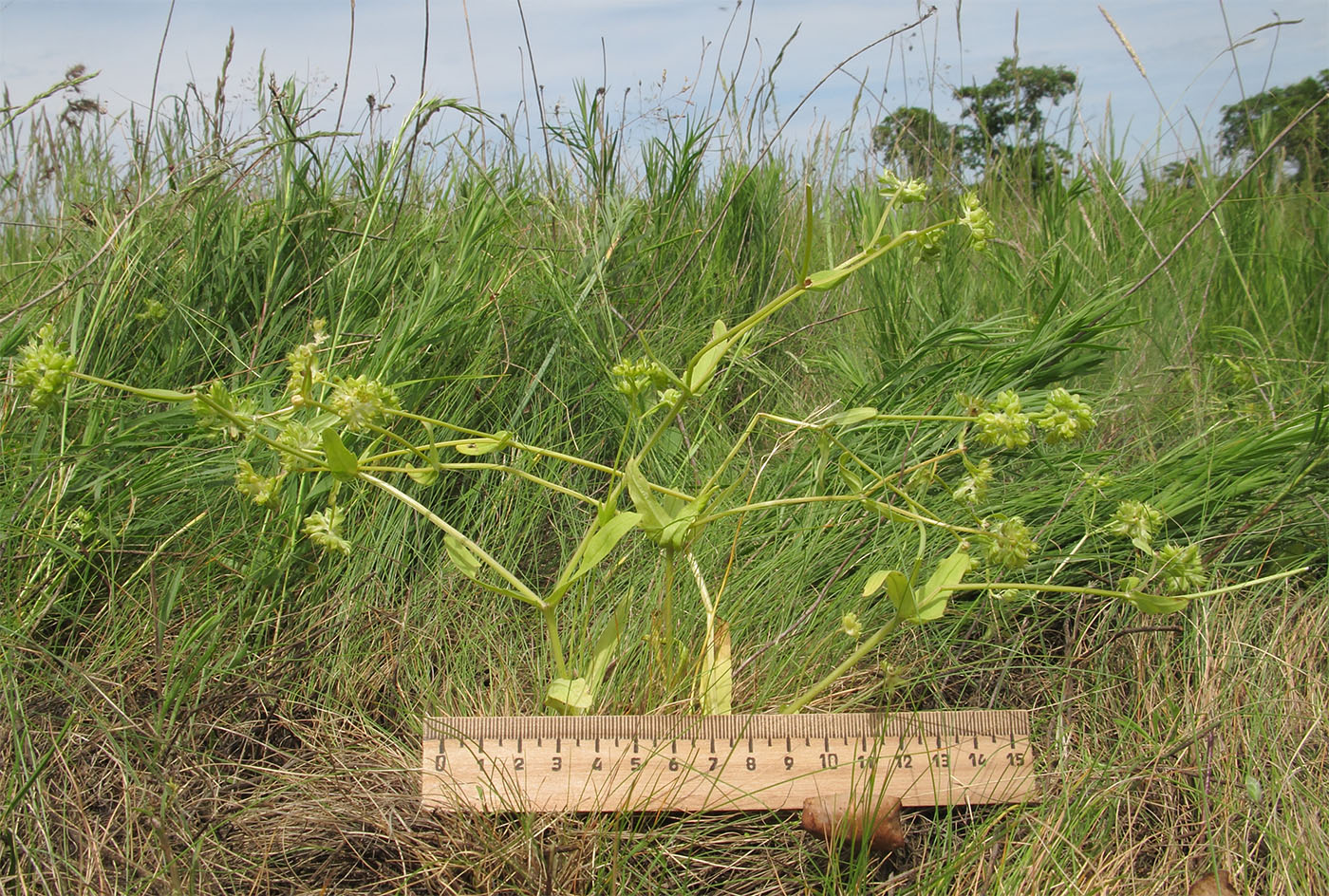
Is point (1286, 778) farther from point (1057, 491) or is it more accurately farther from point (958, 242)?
point (958, 242)

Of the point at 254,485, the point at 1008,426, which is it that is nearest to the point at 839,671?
the point at 1008,426

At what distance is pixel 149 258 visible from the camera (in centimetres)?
182

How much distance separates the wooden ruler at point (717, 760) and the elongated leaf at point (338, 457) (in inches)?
16.0

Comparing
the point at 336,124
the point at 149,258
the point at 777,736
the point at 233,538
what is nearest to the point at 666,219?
the point at 336,124

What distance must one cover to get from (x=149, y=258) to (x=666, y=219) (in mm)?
1299

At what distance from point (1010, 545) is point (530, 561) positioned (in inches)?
36.8

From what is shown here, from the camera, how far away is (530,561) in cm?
170

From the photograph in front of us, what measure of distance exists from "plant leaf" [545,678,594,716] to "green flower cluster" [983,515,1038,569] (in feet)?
1.95

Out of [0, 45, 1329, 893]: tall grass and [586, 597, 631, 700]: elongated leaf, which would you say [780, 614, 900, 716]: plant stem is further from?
[586, 597, 631, 700]: elongated leaf

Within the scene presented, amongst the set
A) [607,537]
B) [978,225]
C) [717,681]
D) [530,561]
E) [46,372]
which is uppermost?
[978,225]

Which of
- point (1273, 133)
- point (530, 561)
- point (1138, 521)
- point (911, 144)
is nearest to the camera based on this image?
point (1138, 521)

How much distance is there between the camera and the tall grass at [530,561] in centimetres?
Result: 112

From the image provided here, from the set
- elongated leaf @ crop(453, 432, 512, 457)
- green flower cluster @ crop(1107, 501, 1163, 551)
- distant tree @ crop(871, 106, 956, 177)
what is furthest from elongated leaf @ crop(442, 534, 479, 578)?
distant tree @ crop(871, 106, 956, 177)

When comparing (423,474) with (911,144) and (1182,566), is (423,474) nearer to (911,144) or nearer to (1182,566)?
(1182,566)
